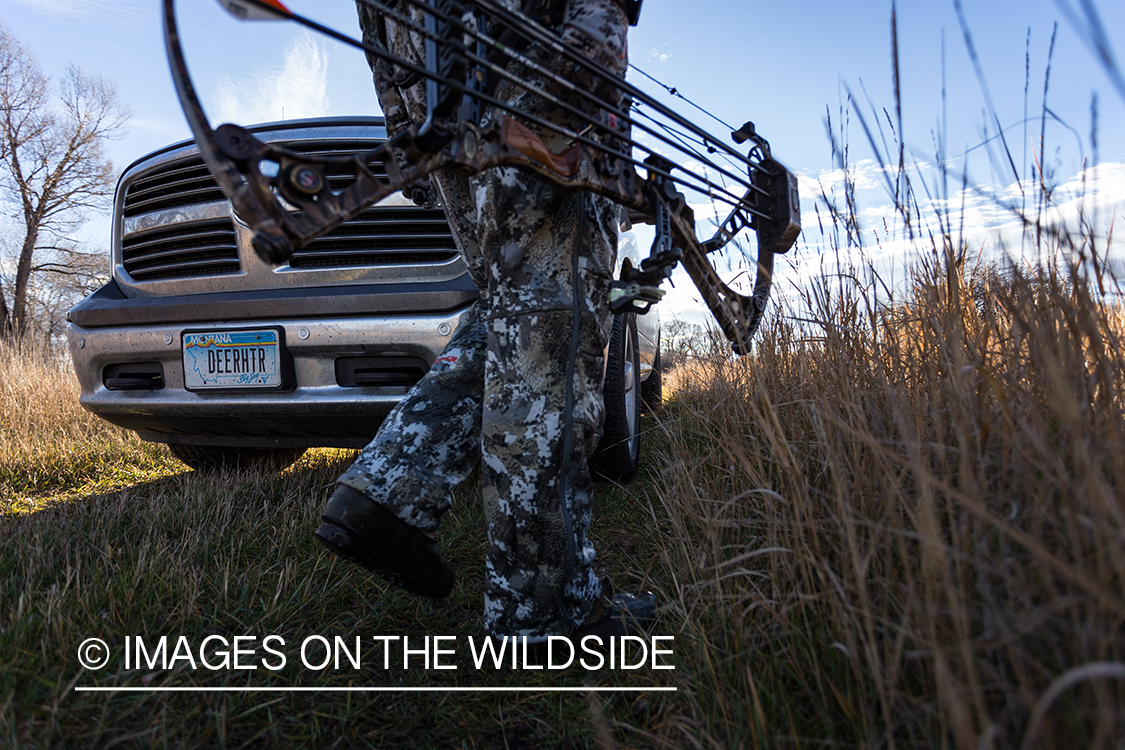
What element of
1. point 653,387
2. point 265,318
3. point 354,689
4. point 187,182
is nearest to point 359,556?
point 354,689

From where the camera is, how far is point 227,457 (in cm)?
312

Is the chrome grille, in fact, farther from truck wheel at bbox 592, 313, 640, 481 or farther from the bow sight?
truck wheel at bbox 592, 313, 640, 481

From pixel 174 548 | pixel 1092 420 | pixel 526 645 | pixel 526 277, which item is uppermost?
pixel 526 277

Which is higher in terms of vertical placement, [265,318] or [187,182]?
[187,182]

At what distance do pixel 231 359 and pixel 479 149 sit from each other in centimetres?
163

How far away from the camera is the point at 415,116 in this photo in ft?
5.08

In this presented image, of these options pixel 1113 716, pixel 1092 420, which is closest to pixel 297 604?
pixel 1113 716

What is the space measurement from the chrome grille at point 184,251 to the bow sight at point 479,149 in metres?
1.30

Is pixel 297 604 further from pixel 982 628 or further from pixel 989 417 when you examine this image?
pixel 989 417

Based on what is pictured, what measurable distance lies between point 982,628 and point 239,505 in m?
2.44

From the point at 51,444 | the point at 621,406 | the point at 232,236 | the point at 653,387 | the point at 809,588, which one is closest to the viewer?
the point at 809,588

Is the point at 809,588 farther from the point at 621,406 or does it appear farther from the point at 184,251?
the point at 184,251

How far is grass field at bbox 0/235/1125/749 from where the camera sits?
2.47 feet

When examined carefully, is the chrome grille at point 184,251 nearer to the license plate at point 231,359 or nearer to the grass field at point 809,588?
the license plate at point 231,359
